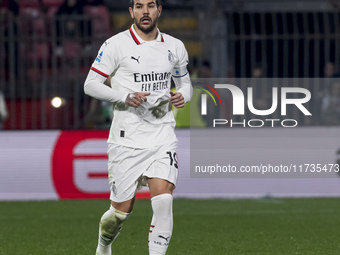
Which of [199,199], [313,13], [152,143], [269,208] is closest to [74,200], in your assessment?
[199,199]

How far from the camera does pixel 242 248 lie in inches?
311

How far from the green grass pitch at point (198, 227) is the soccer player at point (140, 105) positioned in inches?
59.1

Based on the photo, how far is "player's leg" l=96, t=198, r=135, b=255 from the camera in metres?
6.45

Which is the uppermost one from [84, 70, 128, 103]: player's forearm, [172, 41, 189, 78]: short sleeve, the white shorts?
[172, 41, 189, 78]: short sleeve

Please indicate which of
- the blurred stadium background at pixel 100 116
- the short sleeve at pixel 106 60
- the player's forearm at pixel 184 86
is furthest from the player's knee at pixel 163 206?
the blurred stadium background at pixel 100 116

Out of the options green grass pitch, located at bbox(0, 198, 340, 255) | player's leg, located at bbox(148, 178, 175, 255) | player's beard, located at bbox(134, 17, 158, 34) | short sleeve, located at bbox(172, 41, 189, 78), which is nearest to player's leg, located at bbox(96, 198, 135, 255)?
player's leg, located at bbox(148, 178, 175, 255)

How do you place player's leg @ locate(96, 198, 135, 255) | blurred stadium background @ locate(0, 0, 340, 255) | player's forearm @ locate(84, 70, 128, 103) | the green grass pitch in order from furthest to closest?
1. blurred stadium background @ locate(0, 0, 340, 255)
2. the green grass pitch
3. player's leg @ locate(96, 198, 135, 255)
4. player's forearm @ locate(84, 70, 128, 103)

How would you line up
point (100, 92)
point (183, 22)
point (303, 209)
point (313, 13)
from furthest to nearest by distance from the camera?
1. point (183, 22)
2. point (313, 13)
3. point (303, 209)
4. point (100, 92)

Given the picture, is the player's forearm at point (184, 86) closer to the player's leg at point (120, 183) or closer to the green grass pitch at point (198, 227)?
the player's leg at point (120, 183)

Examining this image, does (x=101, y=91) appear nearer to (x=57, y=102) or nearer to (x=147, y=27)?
A: (x=147, y=27)

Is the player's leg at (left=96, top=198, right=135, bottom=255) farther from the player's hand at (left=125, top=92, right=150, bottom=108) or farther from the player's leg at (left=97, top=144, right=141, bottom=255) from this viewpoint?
the player's hand at (left=125, top=92, right=150, bottom=108)

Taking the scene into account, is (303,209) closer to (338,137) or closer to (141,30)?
(338,137)

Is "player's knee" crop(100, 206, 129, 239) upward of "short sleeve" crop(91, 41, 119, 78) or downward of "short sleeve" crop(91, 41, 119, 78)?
downward

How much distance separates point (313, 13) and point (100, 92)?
7896 millimetres
